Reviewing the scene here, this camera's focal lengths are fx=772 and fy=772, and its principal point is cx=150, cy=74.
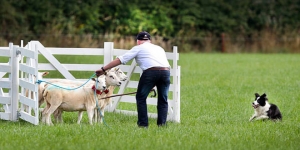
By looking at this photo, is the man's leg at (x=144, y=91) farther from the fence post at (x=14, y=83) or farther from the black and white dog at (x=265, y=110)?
the fence post at (x=14, y=83)

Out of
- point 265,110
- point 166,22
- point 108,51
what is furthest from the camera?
point 166,22

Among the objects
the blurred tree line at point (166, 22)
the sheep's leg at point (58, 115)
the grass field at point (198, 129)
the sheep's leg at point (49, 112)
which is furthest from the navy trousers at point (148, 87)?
the blurred tree line at point (166, 22)

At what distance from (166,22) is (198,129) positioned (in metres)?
32.7

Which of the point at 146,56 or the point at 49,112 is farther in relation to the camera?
the point at 49,112

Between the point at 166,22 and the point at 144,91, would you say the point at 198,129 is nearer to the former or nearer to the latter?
the point at 144,91

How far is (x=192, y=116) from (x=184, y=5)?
3180 cm

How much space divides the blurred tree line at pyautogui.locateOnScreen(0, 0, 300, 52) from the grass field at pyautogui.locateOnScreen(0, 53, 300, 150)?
66.1 ft

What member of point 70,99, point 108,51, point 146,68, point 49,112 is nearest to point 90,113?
point 70,99

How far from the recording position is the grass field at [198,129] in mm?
11367

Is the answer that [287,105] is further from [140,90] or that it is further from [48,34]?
[48,34]

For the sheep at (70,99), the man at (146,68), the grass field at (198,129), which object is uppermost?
the man at (146,68)

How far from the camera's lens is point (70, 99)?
14.3m

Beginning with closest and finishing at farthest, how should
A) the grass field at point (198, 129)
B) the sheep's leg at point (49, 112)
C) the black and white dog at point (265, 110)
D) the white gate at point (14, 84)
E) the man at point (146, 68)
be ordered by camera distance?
the grass field at point (198, 129), the man at point (146, 68), the sheep's leg at point (49, 112), the white gate at point (14, 84), the black and white dog at point (265, 110)

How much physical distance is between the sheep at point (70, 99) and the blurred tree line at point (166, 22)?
26.6 metres
